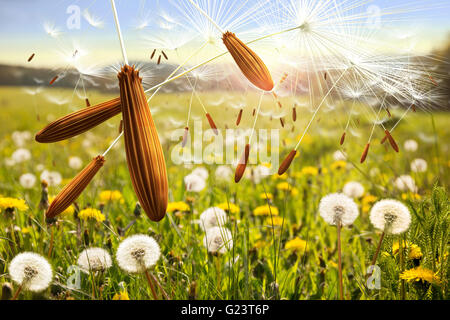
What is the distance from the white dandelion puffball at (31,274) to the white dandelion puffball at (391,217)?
0.89 meters

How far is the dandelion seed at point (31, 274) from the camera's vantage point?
0.97 m

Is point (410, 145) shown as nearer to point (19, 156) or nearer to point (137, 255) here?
point (137, 255)

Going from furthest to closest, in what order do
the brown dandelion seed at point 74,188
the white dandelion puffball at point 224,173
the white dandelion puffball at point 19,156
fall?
the white dandelion puffball at point 19,156 → the white dandelion puffball at point 224,173 → the brown dandelion seed at point 74,188

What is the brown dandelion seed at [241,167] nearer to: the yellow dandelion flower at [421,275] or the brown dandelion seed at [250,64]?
the brown dandelion seed at [250,64]

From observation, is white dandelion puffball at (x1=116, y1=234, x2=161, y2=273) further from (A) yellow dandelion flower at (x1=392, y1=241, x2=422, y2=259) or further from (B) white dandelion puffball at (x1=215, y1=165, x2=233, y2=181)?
(B) white dandelion puffball at (x1=215, y1=165, x2=233, y2=181)

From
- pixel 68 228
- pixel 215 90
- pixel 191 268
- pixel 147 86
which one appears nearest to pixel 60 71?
pixel 147 86

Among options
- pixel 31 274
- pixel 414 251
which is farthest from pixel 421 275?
pixel 31 274

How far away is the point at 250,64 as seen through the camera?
63cm

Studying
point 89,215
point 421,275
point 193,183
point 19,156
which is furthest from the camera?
point 19,156

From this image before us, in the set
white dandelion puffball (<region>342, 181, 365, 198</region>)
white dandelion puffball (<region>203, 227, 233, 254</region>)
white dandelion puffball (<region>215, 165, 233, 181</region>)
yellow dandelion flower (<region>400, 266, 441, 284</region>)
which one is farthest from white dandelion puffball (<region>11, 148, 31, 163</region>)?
yellow dandelion flower (<region>400, 266, 441, 284</region>)

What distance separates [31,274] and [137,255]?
27 centimetres

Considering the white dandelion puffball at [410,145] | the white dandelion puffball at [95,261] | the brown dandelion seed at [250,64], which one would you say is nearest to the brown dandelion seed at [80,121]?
the brown dandelion seed at [250,64]

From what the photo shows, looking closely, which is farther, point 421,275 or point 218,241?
point 218,241
